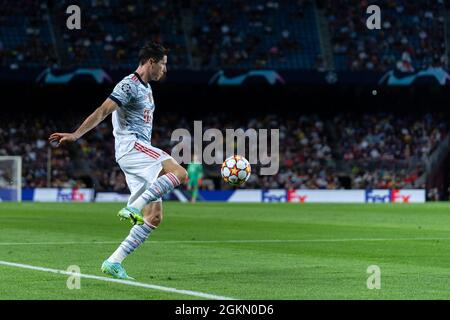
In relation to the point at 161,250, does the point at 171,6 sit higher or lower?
higher

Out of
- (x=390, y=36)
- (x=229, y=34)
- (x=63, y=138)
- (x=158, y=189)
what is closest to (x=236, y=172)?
(x=158, y=189)

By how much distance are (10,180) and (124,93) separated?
32444 mm

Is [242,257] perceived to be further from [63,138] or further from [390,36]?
[390,36]

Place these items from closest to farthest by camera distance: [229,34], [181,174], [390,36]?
1. [181,174]
2. [229,34]
3. [390,36]

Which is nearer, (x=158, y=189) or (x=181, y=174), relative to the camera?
(x=158, y=189)

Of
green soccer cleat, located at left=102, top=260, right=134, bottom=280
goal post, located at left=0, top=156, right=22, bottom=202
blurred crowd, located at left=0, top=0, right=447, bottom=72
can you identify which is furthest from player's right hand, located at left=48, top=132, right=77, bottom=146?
blurred crowd, located at left=0, top=0, right=447, bottom=72

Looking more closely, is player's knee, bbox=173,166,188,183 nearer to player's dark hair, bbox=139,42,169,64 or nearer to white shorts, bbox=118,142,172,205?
white shorts, bbox=118,142,172,205

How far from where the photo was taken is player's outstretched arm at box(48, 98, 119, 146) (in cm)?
1010

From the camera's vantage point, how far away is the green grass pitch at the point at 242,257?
9477 mm

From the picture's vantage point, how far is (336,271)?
11547 mm

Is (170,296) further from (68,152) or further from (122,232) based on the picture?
(68,152)

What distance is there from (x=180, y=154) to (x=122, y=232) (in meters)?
25.9

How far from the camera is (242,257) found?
13797 millimetres
